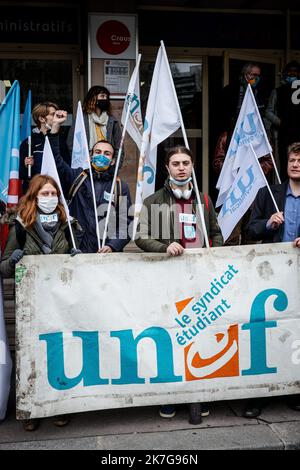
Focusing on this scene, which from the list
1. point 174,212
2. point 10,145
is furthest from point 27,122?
point 174,212

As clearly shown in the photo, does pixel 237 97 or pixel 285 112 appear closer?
pixel 285 112

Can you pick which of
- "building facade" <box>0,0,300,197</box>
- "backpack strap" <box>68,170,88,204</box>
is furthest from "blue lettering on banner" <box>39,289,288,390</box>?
"building facade" <box>0,0,300,197</box>

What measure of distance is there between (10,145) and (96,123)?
145cm

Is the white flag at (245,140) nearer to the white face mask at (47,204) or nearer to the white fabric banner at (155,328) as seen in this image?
the white fabric banner at (155,328)

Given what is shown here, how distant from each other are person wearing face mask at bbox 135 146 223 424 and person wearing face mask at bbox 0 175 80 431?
1.91 feet

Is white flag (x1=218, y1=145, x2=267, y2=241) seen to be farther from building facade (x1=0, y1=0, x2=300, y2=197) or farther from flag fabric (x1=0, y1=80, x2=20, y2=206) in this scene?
building facade (x1=0, y1=0, x2=300, y2=197)

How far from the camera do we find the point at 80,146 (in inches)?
195

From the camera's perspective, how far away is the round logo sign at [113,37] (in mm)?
7496

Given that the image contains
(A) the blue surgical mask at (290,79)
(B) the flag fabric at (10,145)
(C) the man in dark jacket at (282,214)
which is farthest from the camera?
(A) the blue surgical mask at (290,79)

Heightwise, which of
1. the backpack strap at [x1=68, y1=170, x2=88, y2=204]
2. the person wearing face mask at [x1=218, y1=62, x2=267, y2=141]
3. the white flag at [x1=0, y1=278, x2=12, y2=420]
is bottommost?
the white flag at [x1=0, y1=278, x2=12, y2=420]

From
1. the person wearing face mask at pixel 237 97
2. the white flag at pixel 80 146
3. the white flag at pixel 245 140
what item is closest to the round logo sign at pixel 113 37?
the person wearing face mask at pixel 237 97

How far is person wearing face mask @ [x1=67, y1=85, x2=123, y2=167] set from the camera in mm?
5922

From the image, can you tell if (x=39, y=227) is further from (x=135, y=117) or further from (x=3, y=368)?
(x=135, y=117)
